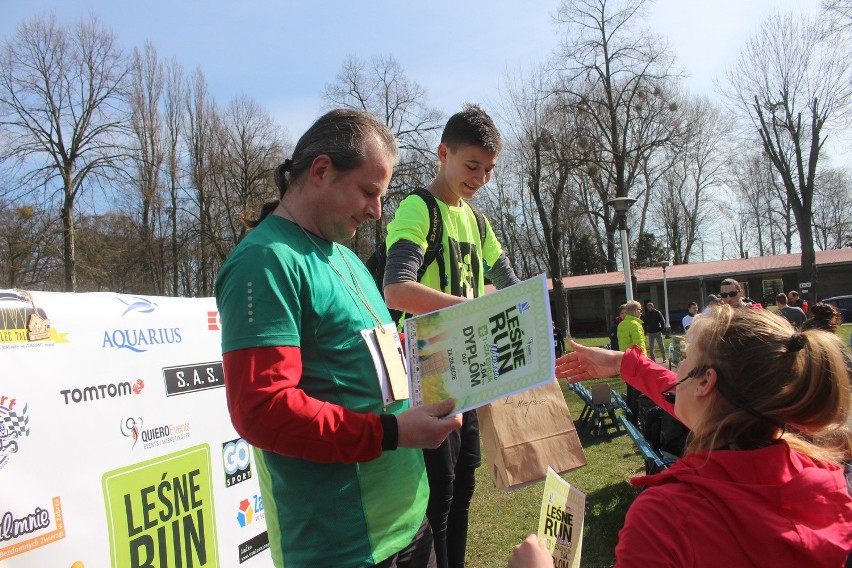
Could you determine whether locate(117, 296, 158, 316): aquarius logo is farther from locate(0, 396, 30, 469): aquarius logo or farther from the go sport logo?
locate(0, 396, 30, 469): aquarius logo

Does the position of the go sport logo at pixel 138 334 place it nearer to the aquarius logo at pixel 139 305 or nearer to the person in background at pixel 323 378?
the aquarius logo at pixel 139 305

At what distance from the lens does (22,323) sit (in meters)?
2.17

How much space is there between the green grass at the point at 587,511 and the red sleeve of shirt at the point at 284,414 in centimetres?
342

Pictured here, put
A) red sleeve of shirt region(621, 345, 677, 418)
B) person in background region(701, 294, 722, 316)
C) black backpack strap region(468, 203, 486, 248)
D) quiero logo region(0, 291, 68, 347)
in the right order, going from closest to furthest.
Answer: person in background region(701, 294, 722, 316)
red sleeve of shirt region(621, 345, 677, 418)
quiero logo region(0, 291, 68, 347)
black backpack strap region(468, 203, 486, 248)

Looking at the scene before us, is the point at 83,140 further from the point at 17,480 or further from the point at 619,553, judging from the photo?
the point at 619,553

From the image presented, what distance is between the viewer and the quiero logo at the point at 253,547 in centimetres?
311

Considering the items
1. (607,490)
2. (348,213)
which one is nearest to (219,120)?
(607,490)

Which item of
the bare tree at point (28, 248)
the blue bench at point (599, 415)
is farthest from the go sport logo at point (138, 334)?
the bare tree at point (28, 248)

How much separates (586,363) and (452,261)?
643 millimetres

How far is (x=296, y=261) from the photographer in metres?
1.37

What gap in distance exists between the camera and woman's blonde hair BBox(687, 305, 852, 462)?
1.38 meters

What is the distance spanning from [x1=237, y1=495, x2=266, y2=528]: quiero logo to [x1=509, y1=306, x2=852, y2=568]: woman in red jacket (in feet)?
6.79

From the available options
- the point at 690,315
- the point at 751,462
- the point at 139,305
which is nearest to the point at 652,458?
the point at 751,462

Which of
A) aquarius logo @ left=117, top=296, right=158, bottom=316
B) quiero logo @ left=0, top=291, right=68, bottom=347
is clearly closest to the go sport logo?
aquarius logo @ left=117, top=296, right=158, bottom=316
